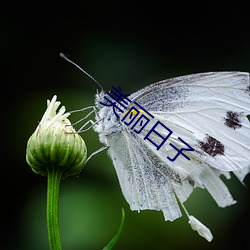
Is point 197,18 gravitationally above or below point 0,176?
above

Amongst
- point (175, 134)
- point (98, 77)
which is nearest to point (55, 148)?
point (175, 134)

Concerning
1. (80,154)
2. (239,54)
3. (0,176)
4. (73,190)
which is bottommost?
(0,176)

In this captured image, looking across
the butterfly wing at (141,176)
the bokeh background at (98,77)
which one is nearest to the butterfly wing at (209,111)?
the butterfly wing at (141,176)

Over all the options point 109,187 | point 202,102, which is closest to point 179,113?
point 202,102

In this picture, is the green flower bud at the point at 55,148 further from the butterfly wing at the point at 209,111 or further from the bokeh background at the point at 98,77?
the bokeh background at the point at 98,77

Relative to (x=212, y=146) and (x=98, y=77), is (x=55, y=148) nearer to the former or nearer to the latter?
(x=212, y=146)

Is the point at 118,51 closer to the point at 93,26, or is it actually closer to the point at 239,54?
the point at 93,26

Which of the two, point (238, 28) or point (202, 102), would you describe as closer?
point (202, 102)
